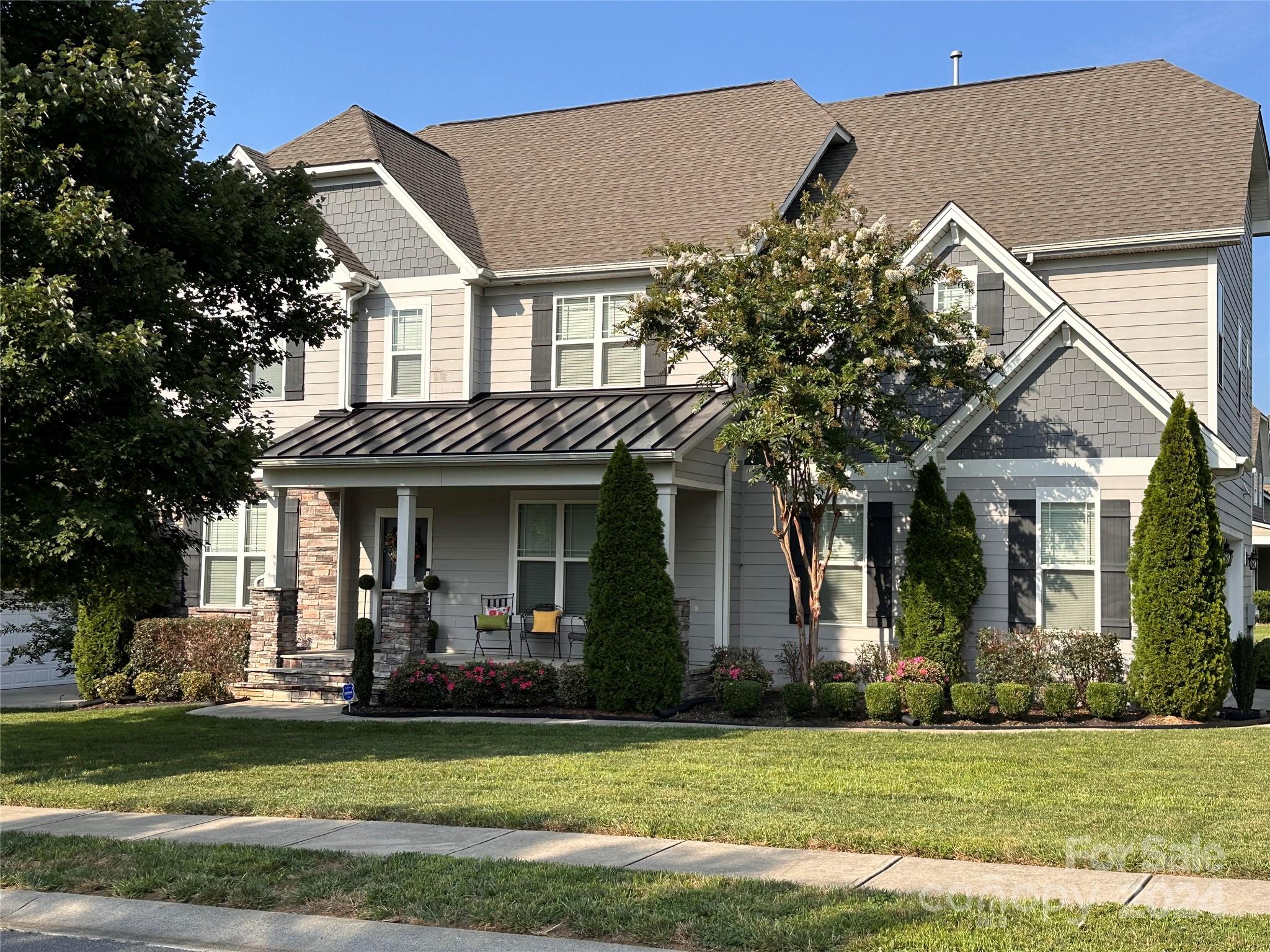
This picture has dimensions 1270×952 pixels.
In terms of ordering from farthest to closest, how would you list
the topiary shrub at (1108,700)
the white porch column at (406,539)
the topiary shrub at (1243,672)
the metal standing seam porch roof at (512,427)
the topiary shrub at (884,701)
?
the white porch column at (406,539) < the metal standing seam porch roof at (512,427) < the topiary shrub at (1243,672) < the topiary shrub at (884,701) < the topiary shrub at (1108,700)

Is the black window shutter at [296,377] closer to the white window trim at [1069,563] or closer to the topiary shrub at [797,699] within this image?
the topiary shrub at [797,699]

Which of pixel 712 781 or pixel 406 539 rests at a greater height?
pixel 406 539

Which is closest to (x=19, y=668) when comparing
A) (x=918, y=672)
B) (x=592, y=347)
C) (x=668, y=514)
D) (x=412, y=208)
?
(x=412, y=208)

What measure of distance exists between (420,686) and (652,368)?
621 centimetres

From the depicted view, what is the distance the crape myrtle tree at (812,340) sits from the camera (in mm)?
15227

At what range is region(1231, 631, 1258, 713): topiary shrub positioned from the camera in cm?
1532

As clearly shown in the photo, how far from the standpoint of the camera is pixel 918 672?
15672 mm

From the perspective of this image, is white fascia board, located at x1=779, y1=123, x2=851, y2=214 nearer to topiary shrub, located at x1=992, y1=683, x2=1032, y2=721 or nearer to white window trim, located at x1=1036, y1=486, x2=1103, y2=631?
white window trim, located at x1=1036, y1=486, x2=1103, y2=631

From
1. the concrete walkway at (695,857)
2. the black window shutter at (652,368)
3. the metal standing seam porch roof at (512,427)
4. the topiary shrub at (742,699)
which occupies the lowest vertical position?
the concrete walkway at (695,857)

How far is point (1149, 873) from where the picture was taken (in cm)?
711

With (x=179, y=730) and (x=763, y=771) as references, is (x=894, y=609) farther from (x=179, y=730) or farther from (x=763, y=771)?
(x=179, y=730)

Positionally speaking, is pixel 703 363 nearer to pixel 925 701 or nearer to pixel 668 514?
pixel 668 514

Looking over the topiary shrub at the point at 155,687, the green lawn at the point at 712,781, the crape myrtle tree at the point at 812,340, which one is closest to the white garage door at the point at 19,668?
the topiary shrub at the point at 155,687

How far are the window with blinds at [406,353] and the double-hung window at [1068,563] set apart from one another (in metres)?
10.4
